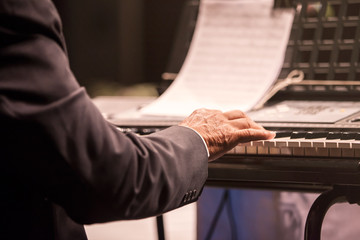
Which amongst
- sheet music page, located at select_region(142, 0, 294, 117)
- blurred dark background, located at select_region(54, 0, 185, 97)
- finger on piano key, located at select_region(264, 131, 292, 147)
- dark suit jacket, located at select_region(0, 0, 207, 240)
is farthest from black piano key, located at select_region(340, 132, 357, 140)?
blurred dark background, located at select_region(54, 0, 185, 97)

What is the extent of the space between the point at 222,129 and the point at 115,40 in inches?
210

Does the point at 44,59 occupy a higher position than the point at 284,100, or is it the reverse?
the point at 44,59

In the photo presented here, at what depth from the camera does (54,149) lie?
92 centimetres

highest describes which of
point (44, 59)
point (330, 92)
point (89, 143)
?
point (44, 59)

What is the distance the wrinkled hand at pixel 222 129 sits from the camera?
1228mm

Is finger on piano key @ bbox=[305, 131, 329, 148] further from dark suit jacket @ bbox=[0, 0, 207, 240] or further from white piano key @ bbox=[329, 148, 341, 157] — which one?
dark suit jacket @ bbox=[0, 0, 207, 240]

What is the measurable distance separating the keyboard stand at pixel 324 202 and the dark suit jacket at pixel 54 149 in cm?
54

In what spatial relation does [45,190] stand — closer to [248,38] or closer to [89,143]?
[89,143]

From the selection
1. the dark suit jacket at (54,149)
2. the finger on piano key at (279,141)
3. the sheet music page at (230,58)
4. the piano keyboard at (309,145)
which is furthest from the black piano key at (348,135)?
the dark suit jacket at (54,149)

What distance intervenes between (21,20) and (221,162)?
0.75m

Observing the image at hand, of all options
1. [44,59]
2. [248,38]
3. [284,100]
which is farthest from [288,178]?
[44,59]

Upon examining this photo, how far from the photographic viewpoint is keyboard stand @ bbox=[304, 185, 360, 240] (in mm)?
1479

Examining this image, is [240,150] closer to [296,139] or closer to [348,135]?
[296,139]

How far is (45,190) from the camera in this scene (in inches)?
38.7
